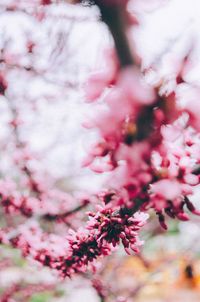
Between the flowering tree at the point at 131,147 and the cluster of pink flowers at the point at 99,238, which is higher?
Answer: the flowering tree at the point at 131,147

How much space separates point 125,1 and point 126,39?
0.22 ft

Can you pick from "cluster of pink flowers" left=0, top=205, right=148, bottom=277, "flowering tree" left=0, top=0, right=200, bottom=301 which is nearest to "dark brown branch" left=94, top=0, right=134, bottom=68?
"flowering tree" left=0, top=0, right=200, bottom=301

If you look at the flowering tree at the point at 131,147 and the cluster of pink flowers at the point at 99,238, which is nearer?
the flowering tree at the point at 131,147

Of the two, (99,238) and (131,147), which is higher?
(131,147)

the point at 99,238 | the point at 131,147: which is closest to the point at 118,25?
the point at 131,147

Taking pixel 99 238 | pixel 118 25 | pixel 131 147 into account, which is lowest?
pixel 99 238

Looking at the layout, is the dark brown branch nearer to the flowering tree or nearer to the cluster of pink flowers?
the flowering tree

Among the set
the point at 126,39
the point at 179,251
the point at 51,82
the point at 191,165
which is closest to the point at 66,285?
the point at 179,251

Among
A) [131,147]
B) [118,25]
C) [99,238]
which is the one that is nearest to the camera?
[118,25]

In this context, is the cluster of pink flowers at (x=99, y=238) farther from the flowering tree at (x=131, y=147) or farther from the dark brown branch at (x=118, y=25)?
the dark brown branch at (x=118, y=25)

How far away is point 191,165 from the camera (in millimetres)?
1342

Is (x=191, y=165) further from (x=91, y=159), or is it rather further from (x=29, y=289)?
(x=29, y=289)

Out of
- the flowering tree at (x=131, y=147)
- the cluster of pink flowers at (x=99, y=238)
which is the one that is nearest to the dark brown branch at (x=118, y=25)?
the flowering tree at (x=131, y=147)

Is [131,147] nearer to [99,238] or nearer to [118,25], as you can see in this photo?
[118,25]
